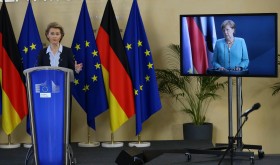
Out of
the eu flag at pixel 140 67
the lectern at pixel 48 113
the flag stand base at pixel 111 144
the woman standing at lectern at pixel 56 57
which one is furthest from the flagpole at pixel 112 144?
the lectern at pixel 48 113

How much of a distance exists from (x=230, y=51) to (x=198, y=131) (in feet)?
6.16

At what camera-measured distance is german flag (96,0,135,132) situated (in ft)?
25.7

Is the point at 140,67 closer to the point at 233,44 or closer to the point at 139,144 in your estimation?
the point at 139,144

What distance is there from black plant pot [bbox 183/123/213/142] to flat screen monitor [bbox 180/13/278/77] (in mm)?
1448

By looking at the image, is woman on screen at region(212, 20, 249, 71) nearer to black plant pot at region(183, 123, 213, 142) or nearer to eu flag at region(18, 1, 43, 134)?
black plant pot at region(183, 123, 213, 142)

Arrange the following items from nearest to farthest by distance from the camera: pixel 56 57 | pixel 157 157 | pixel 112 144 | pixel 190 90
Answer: pixel 157 157 → pixel 56 57 → pixel 112 144 → pixel 190 90

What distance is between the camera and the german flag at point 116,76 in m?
7.83

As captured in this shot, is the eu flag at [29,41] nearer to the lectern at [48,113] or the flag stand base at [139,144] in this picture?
the flag stand base at [139,144]

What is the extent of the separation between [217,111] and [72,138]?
7.03 ft

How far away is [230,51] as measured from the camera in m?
6.54

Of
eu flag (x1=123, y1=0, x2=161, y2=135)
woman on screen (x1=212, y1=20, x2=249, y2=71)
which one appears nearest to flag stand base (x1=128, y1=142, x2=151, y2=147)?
eu flag (x1=123, y1=0, x2=161, y2=135)

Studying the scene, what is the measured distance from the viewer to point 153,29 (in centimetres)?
852

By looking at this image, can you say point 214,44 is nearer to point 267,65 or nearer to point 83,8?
point 267,65

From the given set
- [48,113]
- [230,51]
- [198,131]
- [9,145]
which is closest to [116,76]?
[198,131]
